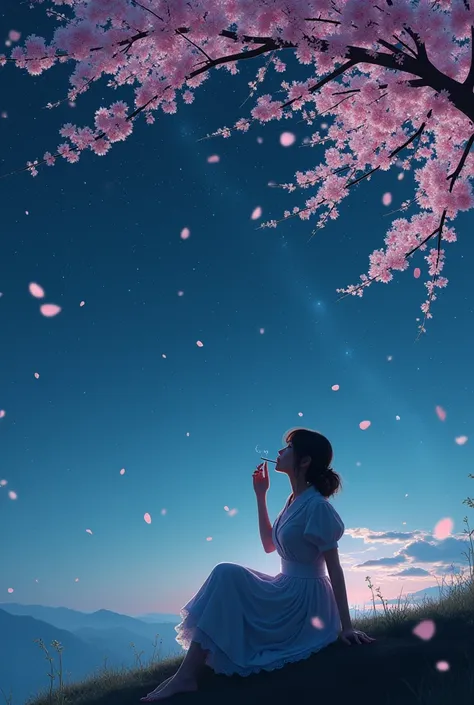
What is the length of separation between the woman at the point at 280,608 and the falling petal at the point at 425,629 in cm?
66

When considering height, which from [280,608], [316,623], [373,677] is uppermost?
[280,608]

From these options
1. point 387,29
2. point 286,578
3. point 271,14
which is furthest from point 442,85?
point 286,578

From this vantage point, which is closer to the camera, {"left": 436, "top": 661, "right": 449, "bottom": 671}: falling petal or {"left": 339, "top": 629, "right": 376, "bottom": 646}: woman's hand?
{"left": 436, "top": 661, "right": 449, "bottom": 671}: falling petal

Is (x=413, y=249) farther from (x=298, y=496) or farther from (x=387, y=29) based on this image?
(x=298, y=496)

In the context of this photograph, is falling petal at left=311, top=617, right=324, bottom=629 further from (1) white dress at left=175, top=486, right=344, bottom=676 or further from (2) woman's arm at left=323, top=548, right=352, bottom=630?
(2) woman's arm at left=323, top=548, right=352, bottom=630

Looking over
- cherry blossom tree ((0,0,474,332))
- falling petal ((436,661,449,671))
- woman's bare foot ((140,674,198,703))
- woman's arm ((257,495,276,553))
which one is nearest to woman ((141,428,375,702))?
woman's bare foot ((140,674,198,703))

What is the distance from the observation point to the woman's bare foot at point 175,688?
13.8 ft

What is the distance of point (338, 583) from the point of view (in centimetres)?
443

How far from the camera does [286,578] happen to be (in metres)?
4.67

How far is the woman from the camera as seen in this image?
4.29m

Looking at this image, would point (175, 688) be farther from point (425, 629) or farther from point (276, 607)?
point (425, 629)

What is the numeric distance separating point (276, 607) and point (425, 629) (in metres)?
1.38

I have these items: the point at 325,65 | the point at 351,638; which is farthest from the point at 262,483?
the point at 325,65

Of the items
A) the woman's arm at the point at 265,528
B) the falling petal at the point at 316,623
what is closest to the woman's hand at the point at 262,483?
the woman's arm at the point at 265,528
